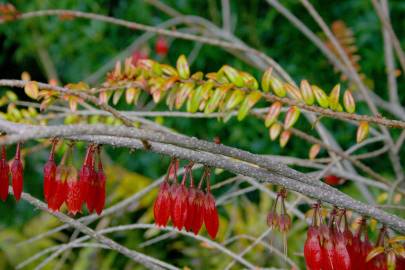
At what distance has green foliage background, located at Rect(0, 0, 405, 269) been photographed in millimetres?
4438

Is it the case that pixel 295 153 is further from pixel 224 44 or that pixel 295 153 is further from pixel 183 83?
pixel 183 83

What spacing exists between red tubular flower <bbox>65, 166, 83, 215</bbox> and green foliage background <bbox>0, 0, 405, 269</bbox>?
2813mm

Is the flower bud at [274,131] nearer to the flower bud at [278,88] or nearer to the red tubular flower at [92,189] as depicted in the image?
the flower bud at [278,88]

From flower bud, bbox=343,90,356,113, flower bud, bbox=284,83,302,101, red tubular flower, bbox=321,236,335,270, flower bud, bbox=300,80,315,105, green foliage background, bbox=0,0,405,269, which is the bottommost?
green foliage background, bbox=0,0,405,269

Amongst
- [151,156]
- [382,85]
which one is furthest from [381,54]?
[151,156]

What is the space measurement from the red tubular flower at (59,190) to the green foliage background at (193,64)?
281 cm

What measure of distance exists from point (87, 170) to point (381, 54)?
3650mm

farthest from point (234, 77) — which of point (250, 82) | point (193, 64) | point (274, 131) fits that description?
point (193, 64)

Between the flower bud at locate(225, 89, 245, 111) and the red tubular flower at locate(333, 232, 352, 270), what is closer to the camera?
the red tubular flower at locate(333, 232, 352, 270)

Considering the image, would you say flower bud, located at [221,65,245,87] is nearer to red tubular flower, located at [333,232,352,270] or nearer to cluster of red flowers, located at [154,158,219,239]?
cluster of red flowers, located at [154,158,219,239]

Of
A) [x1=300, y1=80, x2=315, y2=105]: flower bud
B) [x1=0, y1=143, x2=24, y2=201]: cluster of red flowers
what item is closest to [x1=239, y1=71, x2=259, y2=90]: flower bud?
[x1=300, y1=80, x2=315, y2=105]: flower bud

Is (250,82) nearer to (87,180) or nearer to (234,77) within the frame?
(234,77)

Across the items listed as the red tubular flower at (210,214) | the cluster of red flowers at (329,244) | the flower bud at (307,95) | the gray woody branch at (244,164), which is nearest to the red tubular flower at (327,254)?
the cluster of red flowers at (329,244)

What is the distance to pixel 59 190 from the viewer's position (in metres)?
1.42
